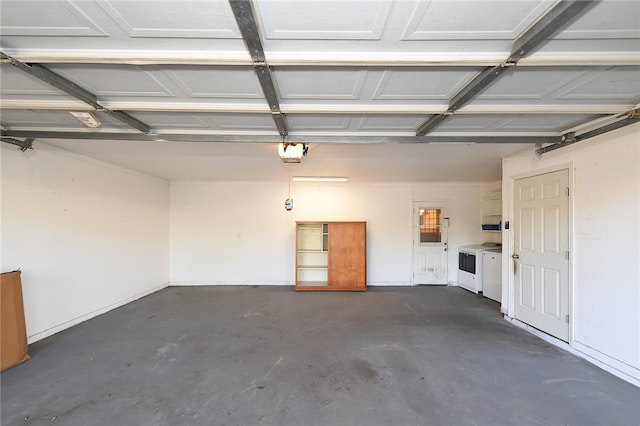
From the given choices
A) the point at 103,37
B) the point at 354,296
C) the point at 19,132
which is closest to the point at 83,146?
the point at 19,132

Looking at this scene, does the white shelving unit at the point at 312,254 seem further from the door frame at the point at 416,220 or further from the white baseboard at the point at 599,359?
the white baseboard at the point at 599,359

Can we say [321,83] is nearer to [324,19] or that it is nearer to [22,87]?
[324,19]

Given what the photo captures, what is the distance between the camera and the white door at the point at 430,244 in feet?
20.1

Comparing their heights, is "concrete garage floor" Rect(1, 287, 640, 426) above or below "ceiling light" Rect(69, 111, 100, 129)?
below

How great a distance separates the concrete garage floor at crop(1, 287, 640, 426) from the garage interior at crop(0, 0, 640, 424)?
0.9 inches

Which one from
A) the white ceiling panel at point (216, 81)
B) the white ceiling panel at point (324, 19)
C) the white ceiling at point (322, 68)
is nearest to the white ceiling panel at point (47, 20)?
the white ceiling at point (322, 68)

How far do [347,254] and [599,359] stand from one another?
3.89 metres

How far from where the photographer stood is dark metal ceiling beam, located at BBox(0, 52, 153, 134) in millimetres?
1585

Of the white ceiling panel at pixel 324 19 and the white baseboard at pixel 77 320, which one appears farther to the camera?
the white baseboard at pixel 77 320

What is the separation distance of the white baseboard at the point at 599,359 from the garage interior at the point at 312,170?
0.6 inches

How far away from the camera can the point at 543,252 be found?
10.9 ft

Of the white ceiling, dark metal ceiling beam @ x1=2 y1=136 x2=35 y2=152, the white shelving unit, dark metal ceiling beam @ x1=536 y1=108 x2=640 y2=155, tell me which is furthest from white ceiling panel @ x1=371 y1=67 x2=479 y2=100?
the white shelving unit

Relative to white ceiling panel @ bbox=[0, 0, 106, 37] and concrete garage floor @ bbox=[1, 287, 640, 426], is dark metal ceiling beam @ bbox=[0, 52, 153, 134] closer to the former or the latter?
white ceiling panel @ bbox=[0, 0, 106, 37]

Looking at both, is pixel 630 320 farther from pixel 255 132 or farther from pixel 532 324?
pixel 255 132
